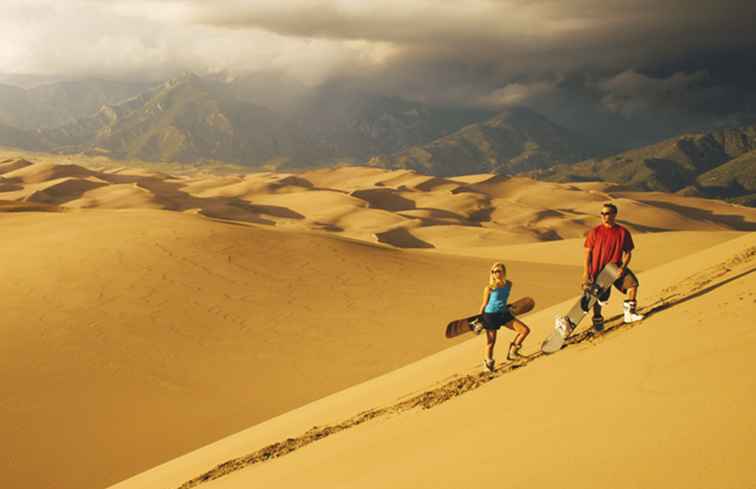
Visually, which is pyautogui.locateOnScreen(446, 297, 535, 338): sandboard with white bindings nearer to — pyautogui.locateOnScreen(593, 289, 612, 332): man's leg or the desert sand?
the desert sand

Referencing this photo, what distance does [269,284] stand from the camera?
64.6 feet

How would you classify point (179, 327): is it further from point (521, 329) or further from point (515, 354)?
point (521, 329)

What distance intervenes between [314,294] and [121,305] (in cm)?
571

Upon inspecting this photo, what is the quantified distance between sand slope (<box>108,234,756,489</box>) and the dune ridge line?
0.12 ft

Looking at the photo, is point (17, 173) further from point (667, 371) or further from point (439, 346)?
point (667, 371)

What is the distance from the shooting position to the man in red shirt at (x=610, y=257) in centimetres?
745

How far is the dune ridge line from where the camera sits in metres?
7.05

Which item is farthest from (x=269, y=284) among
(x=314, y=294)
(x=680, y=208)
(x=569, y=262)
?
(x=680, y=208)

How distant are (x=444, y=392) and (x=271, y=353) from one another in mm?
7651

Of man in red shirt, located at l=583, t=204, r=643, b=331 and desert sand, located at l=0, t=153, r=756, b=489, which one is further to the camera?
man in red shirt, located at l=583, t=204, r=643, b=331

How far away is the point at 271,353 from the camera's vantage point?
14.3m

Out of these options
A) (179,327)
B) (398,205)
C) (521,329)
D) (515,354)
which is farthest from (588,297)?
(398,205)

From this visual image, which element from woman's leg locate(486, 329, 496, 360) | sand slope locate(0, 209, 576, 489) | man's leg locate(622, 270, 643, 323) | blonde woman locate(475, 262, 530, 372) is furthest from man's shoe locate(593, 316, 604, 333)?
sand slope locate(0, 209, 576, 489)

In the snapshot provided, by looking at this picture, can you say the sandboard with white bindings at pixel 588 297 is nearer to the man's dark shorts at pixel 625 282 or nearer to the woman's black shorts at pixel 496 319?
the man's dark shorts at pixel 625 282
